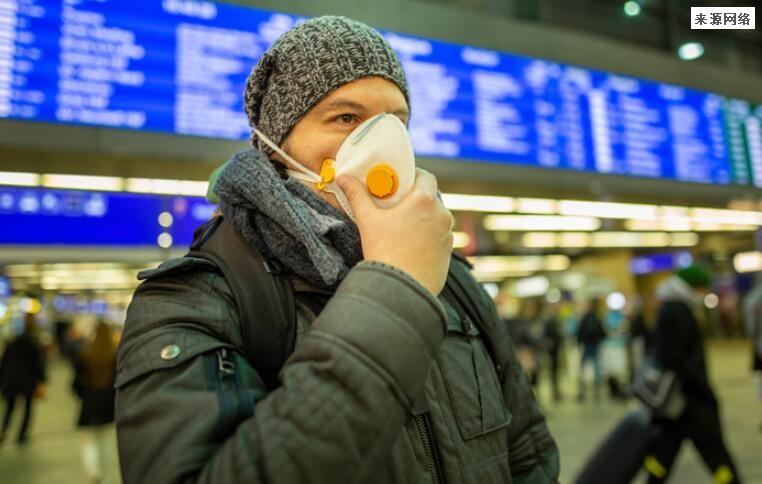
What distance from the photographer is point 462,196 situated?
16.1ft

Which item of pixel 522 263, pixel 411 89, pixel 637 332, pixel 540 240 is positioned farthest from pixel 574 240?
pixel 411 89

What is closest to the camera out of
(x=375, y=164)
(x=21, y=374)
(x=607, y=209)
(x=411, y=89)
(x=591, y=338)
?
(x=375, y=164)

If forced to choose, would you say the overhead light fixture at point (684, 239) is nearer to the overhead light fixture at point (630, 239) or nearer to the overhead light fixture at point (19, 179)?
the overhead light fixture at point (630, 239)

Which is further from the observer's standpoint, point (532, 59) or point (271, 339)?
point (532, 59)

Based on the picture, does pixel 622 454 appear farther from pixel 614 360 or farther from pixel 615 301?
pixel 615 301

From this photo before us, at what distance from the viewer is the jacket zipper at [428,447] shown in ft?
2.83

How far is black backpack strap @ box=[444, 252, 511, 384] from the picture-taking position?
1.17m

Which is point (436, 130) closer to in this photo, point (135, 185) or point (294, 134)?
point (135, 185)

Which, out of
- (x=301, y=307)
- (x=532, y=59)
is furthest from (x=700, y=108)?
(x=301, y=307)

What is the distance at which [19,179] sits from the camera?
313 centimetres

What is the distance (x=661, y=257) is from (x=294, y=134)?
15306 mm

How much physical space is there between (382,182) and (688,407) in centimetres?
329

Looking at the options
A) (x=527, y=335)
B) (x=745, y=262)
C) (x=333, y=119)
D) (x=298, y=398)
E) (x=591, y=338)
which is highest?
(x=745, y=262)

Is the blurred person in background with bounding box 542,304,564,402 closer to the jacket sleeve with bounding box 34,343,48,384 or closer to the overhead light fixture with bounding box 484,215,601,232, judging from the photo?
the overhead light fixture with bounding box 484,215,601,232
